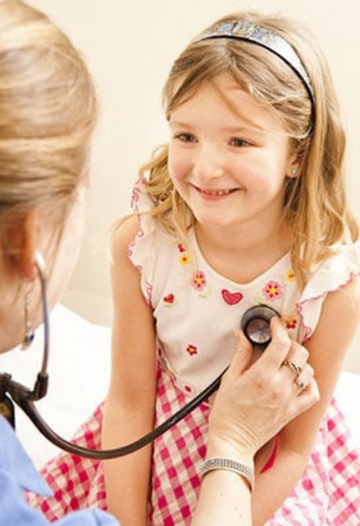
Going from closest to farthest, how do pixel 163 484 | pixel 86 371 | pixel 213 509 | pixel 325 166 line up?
pixel 213 509 < pixel 325 166 < pixel 163 484 < pixel 86 371

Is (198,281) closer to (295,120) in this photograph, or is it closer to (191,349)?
(191,349)

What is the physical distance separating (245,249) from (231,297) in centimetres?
8

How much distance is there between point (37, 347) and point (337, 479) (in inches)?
Answer: 30.4

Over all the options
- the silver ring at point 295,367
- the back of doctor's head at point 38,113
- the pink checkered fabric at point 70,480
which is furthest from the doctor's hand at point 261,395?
the back of doctor's head at point 38,113

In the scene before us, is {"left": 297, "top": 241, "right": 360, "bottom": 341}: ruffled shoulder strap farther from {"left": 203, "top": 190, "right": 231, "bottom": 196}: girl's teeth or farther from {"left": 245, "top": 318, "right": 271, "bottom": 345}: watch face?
{"left": 203, "top": 190, "right": 231, "bottom": 196}: girl's teeth

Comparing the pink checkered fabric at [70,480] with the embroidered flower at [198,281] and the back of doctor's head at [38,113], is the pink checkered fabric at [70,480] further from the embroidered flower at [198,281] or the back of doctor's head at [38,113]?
the back of doctor's head at [38,113]

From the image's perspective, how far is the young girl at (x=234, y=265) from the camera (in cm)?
114

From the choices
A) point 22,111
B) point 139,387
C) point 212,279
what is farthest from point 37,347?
point 22,111

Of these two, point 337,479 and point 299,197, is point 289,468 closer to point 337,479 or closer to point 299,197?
point 337,479

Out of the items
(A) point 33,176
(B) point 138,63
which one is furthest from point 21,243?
(B) point 138,63

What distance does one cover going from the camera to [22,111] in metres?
0.77

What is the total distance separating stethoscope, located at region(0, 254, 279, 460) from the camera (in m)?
0.95

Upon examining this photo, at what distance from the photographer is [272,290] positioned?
1.29 meters

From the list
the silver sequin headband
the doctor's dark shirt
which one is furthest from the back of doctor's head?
the silver sequin headband
